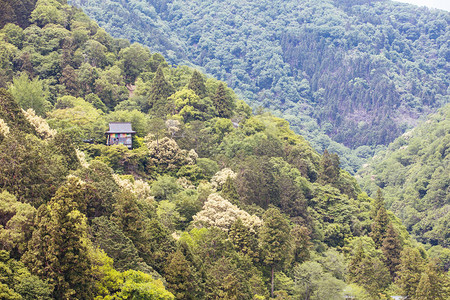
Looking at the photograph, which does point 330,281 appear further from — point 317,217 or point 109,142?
point 109,142

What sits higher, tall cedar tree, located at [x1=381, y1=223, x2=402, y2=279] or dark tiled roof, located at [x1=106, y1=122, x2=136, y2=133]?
dark tiled roof, located at [x1=106, y1=122, x2=136, y2=133]

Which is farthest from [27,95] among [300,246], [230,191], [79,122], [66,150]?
[300,246]

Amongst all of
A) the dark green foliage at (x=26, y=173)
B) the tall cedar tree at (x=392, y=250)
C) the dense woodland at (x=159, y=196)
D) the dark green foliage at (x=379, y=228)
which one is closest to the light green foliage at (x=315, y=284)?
the dense woodland at (x=159, y=196)

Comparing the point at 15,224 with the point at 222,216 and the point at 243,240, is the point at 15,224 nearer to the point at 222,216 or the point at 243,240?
the point at 243,240

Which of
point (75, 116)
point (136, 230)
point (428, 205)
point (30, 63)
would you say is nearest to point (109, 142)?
point (75, 116)

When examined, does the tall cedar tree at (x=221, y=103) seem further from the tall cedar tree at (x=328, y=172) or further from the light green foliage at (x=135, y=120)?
the light green foliage at (x=135, y=120)

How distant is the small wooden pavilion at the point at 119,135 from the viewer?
86.9 m

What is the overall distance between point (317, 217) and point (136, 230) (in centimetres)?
4586

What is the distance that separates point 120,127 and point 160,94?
69.8 feet

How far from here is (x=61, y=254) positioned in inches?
1620

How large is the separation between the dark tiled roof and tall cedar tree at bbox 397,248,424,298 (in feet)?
128

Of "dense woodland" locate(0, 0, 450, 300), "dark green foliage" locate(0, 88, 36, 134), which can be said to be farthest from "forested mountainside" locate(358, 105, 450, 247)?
"dark green foliage" locate(0, 88, 36, 134)

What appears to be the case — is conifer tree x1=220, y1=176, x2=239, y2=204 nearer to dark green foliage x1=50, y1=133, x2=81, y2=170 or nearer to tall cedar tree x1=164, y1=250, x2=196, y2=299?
dark green foliage x1=50, y1=133, x2=81, y2=170

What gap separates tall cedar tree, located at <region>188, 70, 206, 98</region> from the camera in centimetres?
11044
